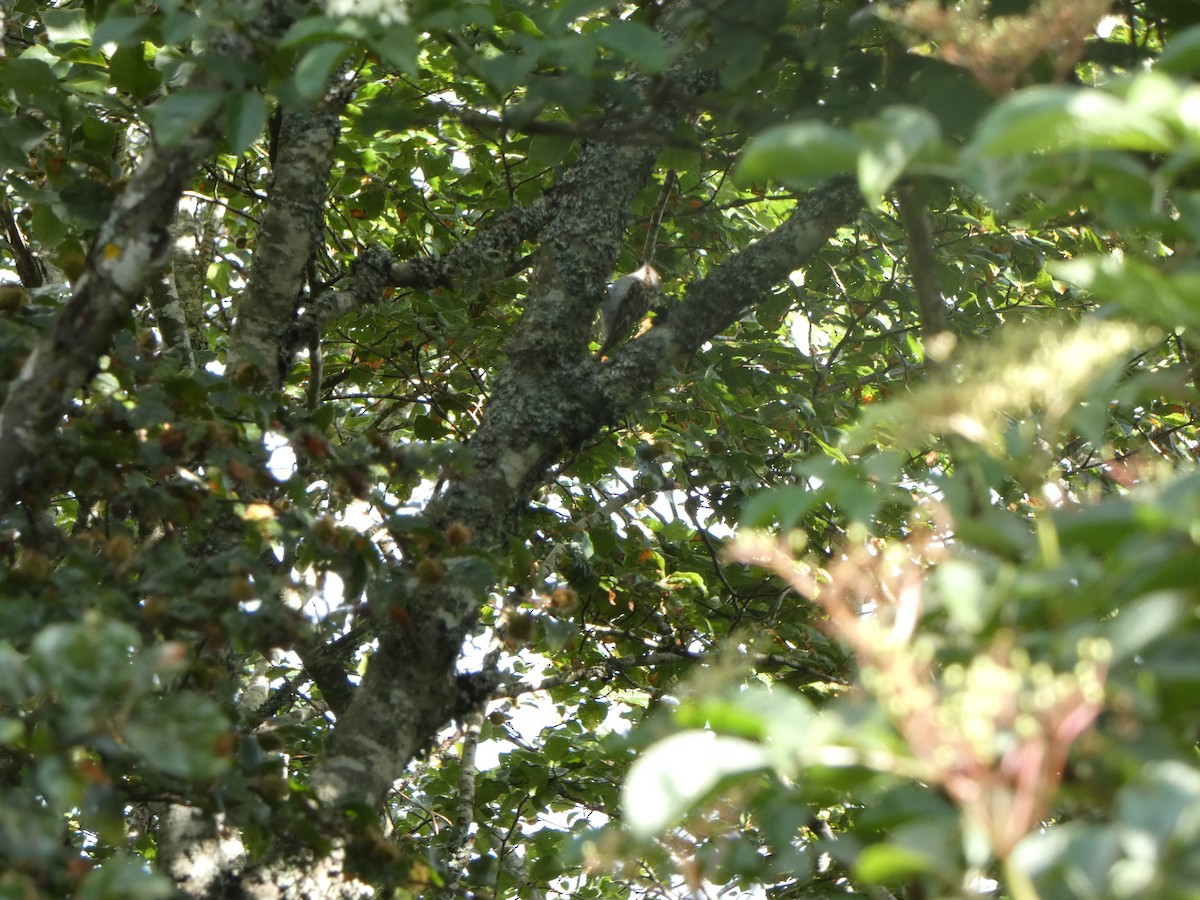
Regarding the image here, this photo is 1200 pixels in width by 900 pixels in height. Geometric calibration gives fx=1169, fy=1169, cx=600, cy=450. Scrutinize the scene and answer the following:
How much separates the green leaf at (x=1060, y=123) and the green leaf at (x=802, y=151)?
11 cm

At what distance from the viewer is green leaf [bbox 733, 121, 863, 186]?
2.97ft

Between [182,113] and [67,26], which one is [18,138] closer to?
[67,26]

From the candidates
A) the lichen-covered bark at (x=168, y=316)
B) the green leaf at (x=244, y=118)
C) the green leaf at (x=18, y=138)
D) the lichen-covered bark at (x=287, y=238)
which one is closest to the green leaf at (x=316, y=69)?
the green leaf at (x=244, y=118)

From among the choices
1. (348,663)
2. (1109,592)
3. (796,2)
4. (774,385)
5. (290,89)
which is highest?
(774,385)

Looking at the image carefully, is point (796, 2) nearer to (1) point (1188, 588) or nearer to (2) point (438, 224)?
(1) point (1188, 588)

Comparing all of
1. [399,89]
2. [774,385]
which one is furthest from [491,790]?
[399,89]

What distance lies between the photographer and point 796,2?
230cm

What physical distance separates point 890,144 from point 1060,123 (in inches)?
5.0

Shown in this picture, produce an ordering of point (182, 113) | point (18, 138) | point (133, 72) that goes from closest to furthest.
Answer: point (182, 113), point (133, 72), point (18, 138)

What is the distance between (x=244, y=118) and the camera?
1.47 metres

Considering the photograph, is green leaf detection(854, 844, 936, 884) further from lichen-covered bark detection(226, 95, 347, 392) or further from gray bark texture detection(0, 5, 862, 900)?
lichen-covered bark detection(226, 95, 347, 392)

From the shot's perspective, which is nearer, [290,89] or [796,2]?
[290,89]

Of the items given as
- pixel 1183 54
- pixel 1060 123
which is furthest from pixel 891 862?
pixel 1183 54

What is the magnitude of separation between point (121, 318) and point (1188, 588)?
4.25 ft
